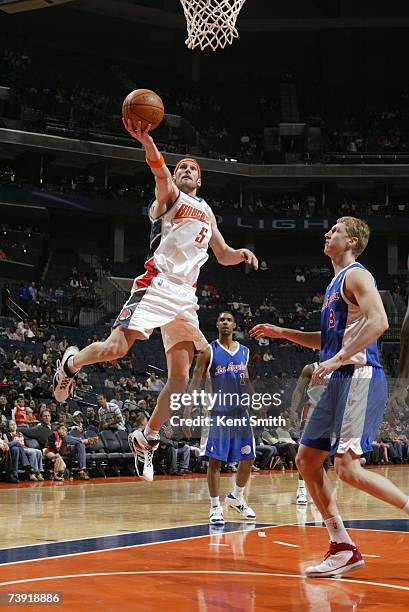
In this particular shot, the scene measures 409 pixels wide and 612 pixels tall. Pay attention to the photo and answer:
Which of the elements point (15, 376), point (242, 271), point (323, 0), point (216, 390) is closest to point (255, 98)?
point (323, 0)

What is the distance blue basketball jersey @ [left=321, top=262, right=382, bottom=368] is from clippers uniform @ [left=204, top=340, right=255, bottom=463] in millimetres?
3205

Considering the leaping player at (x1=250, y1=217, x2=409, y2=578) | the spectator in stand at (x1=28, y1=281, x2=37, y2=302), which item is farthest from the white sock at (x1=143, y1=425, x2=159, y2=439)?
the spectator in stand at (x1=28, y1=281, x2=37, y2=302)

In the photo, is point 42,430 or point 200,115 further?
point 200,115

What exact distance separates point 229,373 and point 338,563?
385cm

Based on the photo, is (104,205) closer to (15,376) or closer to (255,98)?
(255,98)

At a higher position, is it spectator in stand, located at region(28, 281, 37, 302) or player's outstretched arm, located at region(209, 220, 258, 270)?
spectator in stand, located at region(28, 281, 37, 302)

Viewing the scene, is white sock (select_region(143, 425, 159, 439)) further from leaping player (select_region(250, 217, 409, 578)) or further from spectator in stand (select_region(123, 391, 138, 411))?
spectator in stand (select_region(123, 391, 138, 411))

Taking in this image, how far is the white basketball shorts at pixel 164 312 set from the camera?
529 cm

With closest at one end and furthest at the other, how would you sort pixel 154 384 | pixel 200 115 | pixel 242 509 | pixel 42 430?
pixel 242 509
pixel 42 430
pixel 154 384
pixel 200 115

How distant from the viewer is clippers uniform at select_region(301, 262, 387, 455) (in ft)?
15.1

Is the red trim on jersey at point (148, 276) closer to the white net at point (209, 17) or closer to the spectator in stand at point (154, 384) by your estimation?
the white net at point (209, 17)

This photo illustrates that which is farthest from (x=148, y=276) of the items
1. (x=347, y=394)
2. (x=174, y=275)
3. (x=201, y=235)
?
(x=347, y=394)

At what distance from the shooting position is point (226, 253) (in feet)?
19.7

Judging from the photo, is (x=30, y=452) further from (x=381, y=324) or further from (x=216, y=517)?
(x=381, y=324)
